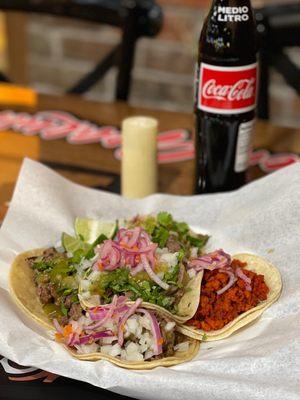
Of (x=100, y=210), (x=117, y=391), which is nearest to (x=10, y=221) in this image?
(x=100, y=210)

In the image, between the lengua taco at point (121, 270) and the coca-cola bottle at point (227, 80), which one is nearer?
the lengua taco at point (121, 270)

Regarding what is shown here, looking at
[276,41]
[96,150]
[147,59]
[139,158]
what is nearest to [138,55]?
[147,59]

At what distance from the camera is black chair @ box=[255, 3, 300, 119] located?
247 centimetres

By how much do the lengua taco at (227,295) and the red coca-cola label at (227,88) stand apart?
422mm

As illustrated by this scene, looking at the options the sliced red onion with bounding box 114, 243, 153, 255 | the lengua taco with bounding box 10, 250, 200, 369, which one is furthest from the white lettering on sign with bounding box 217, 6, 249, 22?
the lengua taco with bounding box 10, 250, 200, 369

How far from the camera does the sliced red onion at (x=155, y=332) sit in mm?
1157

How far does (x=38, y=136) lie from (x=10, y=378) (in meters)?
1.21

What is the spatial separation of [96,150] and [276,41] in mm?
974

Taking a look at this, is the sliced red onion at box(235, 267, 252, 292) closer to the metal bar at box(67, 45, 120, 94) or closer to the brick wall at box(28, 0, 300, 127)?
the metal bar at box(67, 45, 120, 94)

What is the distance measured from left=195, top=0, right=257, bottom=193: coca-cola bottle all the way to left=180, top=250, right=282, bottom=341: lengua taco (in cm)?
39

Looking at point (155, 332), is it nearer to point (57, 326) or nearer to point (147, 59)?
point (57, 326)

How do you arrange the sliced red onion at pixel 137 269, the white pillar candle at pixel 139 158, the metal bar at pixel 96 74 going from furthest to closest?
the metal bar at pixel 96 74
the white pillar candle at pixel 139 158
the sliced red onion at pixel 137 269

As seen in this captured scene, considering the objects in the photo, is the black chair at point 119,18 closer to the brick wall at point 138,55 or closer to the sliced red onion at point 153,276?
the brick wall at point 138,55

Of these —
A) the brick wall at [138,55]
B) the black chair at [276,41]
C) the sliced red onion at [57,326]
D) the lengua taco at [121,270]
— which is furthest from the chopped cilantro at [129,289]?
the brick wall at [138,55]
